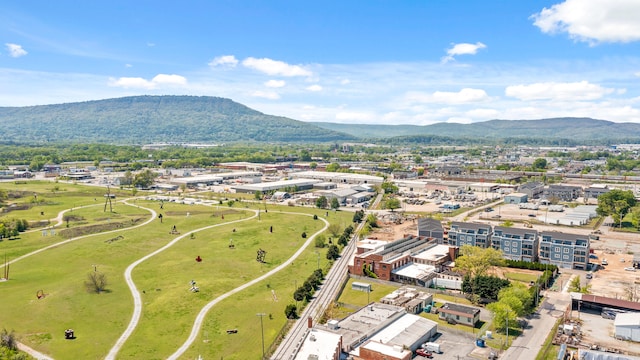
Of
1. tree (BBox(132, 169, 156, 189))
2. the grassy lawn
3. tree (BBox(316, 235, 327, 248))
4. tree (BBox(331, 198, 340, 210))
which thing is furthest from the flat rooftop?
tree (BBox(132, 169, 156, 189))

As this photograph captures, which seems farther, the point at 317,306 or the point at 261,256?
the point at 261,256

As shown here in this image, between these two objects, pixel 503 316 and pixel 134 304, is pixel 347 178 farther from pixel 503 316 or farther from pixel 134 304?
pixel 503 316

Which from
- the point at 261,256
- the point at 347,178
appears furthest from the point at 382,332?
the point at 347,178

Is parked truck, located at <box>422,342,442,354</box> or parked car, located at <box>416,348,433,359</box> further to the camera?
parked truck, located at <box>422,342,442,354</box>

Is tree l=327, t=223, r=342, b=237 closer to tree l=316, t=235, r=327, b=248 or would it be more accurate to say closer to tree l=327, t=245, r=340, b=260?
tree l=316, t=235, r=327, b=248

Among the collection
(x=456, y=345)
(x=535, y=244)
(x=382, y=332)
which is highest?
(x=535, y=244)

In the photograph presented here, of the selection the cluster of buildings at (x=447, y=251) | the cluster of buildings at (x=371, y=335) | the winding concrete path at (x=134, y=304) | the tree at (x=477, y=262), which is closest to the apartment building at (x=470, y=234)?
the cluster of buildings at (x=447, y=251)

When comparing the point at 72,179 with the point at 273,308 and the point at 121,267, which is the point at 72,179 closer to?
the point at 121,267
